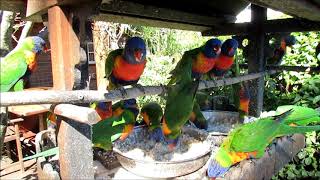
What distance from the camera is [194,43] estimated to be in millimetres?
6281

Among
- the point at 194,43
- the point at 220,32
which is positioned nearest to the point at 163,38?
the point at 194,43

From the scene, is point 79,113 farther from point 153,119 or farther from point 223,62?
point 223,62

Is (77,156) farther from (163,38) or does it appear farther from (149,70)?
(163,38)

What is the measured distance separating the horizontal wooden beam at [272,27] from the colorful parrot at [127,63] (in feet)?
3.75

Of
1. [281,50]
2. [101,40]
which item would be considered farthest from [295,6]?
[101,40]

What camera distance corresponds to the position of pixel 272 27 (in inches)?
115

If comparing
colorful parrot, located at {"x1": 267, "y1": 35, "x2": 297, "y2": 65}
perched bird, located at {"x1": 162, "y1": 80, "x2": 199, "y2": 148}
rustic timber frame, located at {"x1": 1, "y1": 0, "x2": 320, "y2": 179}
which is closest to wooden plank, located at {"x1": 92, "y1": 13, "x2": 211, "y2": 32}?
rustic timber frame, located at {"x1": 1, "y1": 0, "x2": 320, "y2": 179}

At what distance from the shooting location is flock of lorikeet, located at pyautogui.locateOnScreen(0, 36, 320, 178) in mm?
1982

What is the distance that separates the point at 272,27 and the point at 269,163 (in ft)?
4.26

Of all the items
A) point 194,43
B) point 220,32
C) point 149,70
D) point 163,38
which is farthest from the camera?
point 194,43

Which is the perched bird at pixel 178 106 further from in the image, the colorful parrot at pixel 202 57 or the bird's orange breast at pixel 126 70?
the colorful parrot at pixel 202 57

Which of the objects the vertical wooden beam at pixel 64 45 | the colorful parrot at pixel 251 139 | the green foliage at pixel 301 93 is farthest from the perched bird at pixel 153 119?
the green foliage at pixel 301 93

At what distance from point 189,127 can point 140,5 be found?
1.04 meters

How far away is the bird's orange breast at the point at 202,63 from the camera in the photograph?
2742mm
